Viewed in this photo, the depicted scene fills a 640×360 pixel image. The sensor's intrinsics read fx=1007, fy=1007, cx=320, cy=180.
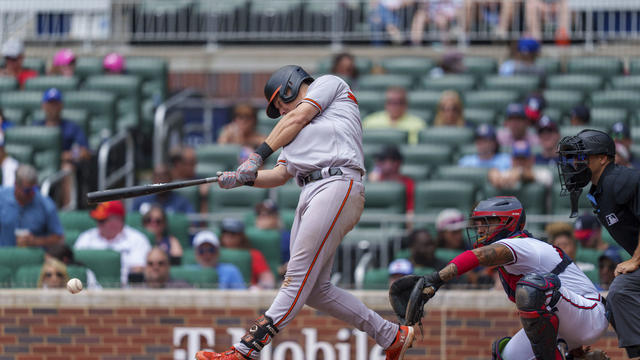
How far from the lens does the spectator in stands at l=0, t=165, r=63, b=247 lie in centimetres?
922

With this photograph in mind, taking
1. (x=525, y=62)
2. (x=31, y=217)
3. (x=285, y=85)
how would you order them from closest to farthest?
(x=285, y=85) → (x=31, y=217) → (x=525, y=62)

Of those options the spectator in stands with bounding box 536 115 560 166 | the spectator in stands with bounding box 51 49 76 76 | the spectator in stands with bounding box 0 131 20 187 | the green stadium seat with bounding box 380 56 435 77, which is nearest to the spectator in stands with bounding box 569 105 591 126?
the spectator in stands with bounding box 536 115 560 166

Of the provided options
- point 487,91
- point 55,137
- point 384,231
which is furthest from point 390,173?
point 55,137

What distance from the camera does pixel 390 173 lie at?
10.6 metres

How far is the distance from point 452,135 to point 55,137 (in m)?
4.52

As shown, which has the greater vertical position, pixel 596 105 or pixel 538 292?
pixel 596 105

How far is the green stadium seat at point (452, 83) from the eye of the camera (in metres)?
12.8

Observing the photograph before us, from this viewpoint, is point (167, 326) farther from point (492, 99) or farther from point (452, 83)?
point (452, 83)

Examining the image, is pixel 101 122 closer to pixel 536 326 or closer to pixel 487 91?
pixel 487 91

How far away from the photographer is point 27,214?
9297mm

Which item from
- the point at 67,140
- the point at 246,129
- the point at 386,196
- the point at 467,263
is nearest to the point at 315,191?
the point at 467,263

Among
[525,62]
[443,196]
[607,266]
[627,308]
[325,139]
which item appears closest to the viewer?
[627,308]

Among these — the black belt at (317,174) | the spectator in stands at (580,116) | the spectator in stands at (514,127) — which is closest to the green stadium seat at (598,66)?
the spectator in stands at (580,116)

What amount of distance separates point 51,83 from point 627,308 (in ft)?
30.5
